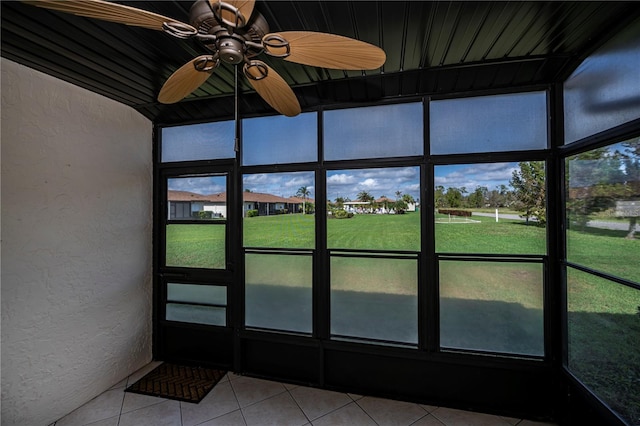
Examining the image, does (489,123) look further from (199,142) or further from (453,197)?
(199,142)

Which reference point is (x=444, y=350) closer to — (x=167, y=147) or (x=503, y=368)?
(x=503, y=368)

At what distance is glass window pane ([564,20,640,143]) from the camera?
1.50 metres

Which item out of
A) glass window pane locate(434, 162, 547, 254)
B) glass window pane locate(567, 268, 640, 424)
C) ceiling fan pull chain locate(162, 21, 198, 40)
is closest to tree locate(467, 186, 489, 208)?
glass window pane locate(434, 162, 547, 254)

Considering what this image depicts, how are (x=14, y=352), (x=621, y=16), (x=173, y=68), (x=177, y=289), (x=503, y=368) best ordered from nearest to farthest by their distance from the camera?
(x=621, y=16)
(x=14, y=352)
(x=173, y=68)
(x=503, y=368)
(x=177, y=289)

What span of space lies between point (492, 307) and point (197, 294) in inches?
115

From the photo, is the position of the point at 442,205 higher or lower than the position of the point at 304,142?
lower

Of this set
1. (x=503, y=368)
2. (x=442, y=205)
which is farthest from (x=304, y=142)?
(x=503, y=368)

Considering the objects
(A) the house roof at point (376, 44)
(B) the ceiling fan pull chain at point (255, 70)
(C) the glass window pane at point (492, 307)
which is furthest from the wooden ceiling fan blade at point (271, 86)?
(C) the glass window pane at point (492, 307)

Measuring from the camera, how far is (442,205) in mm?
2361

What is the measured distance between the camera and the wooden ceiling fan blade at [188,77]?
4.22 ft

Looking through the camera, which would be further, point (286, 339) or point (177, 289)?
point (177, 289)

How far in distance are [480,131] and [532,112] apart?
16.7 inches

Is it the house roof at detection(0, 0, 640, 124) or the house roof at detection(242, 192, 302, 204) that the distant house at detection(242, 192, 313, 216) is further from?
the house roof at detection(0, 0, 640, 124)

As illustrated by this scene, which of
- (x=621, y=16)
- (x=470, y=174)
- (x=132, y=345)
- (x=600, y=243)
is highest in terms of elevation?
(x=621, y=16)
